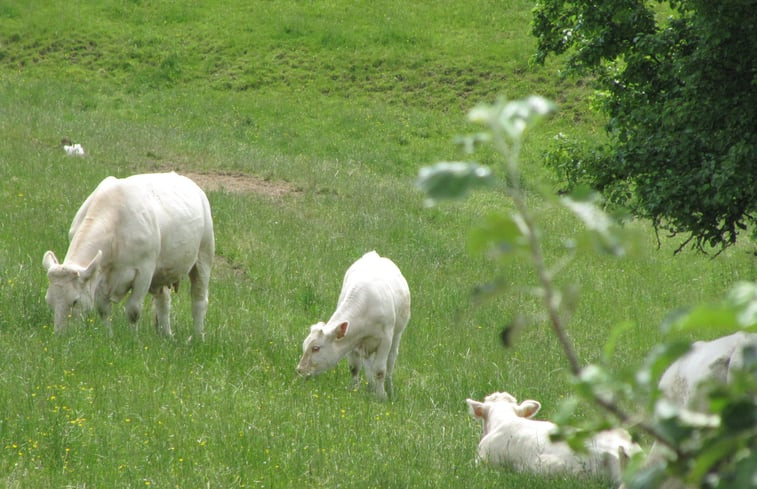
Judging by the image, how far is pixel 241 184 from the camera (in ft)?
75.5

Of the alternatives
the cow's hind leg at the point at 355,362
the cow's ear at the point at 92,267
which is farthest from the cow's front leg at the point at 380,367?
the cow's ear at the point at 92,267

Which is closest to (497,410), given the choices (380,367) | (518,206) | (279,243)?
(380,367)

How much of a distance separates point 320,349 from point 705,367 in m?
6.21

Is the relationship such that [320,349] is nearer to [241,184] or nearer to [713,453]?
[713,453]

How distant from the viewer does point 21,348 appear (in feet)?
30.7

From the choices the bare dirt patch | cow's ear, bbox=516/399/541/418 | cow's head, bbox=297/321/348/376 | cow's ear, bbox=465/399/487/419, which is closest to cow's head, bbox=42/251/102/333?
cow's head, bbox=297/321/348/376

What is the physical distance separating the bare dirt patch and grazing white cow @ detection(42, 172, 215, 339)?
9.48 m

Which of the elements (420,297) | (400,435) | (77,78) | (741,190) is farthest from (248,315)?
(77,78)

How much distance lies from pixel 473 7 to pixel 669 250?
2435cm

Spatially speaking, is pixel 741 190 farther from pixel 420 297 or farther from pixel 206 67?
pixel 206 67

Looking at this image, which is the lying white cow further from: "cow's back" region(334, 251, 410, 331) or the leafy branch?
"cow's back" region(334, 251, 410, 331)

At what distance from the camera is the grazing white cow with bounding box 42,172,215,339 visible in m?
10.2

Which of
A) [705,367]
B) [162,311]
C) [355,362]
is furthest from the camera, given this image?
[162,311]

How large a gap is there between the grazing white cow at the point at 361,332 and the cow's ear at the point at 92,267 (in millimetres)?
2403
